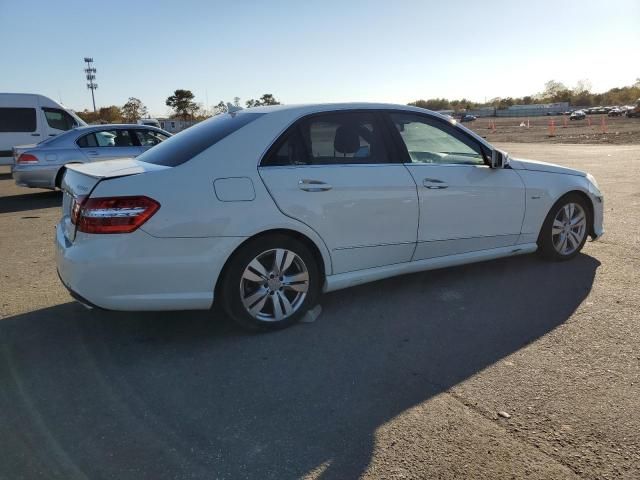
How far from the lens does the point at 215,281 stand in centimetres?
362

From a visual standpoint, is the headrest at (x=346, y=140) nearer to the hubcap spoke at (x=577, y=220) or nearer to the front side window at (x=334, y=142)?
the front side window at (x=334, y=142)

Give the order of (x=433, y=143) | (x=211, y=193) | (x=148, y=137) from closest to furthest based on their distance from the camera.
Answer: (x=211, y=193) → (x=433, y=143) → (x=148, y=137)

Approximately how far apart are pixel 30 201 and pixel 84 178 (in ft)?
27.7

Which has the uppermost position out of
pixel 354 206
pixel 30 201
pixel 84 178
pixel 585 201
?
pixel 84 178

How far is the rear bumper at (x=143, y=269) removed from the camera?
3.36 m

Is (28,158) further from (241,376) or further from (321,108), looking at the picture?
(241,376)

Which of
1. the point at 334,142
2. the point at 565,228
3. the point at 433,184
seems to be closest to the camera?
the point at 334,142

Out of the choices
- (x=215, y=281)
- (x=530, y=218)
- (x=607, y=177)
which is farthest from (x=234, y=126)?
(x=607, y=177)

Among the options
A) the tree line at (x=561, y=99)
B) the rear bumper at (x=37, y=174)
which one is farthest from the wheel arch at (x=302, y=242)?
the tree line at (x=561, y=99)

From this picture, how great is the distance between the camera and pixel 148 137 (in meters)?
10.8

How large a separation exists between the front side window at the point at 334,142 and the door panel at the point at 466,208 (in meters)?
0.39

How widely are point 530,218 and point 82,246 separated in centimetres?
400

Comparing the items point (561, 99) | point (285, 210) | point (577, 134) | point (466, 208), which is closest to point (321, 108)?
point (285, 210)

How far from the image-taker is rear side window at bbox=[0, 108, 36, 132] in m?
16.3
